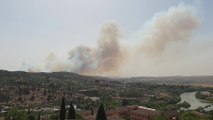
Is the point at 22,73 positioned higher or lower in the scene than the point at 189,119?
higher

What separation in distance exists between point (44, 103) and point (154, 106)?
3473 cm

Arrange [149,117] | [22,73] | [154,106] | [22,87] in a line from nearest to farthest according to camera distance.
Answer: [149,117] → [154,106] → [22,87] → [22,73]

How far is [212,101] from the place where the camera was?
4491 inches

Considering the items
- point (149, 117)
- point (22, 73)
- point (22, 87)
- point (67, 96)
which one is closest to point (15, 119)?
point (149, 117)

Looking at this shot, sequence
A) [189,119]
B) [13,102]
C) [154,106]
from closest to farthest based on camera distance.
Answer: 1. [189,119]
2. [154,106]
3. [13,102]

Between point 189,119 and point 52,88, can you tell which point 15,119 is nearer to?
point 189,119

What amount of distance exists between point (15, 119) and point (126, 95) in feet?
245

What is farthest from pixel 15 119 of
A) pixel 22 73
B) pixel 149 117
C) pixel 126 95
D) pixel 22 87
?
pixel 22 73

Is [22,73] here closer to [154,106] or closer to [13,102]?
[13,102]

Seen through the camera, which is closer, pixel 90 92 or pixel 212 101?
pixel 212 101

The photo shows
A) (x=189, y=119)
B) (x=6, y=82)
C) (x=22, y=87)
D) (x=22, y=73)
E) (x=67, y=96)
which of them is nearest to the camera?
(x=189, y=119)

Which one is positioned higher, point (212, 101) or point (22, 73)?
point (22, 73)

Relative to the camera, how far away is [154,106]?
90375mm

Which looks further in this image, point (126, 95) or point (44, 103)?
point (126, 95)
